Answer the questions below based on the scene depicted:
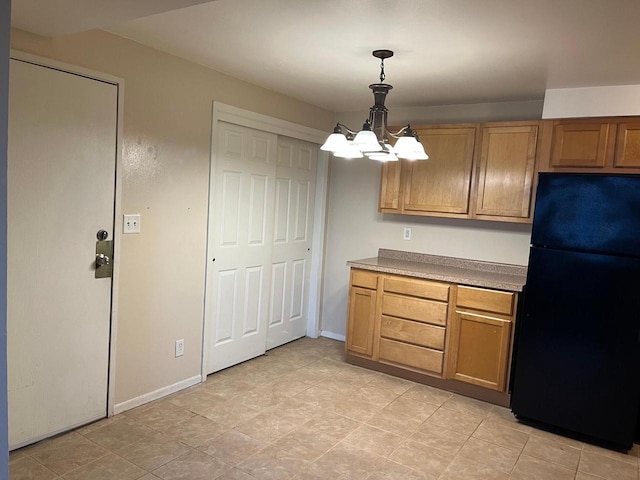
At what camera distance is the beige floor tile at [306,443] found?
251cm

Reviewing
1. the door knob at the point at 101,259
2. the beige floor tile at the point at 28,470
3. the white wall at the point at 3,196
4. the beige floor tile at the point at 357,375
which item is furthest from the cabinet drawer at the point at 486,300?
the white wall at the point at 3,196

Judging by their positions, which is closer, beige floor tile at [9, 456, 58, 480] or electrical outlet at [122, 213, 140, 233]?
beige floor tile at [9, 456, 58, 480]

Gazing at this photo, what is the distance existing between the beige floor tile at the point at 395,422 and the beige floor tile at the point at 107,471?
139 centimetres

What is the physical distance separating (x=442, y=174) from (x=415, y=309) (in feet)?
3.63

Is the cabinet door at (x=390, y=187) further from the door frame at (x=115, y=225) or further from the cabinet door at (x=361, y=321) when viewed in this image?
the door frame at (x=115, y=225)

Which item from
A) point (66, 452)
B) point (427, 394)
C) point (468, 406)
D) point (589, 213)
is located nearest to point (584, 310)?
point (589, 213)

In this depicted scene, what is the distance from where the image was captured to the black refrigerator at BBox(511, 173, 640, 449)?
2.63 meters

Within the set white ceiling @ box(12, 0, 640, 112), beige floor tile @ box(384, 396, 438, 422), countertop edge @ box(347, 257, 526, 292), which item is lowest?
beige floor tile @ box(384, 396, 438, 422)

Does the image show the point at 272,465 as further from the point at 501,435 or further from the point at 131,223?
the point at 131,223

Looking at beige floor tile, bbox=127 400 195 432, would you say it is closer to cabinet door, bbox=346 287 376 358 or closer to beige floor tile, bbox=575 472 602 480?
cabinet door, bbox=346 287 376 358

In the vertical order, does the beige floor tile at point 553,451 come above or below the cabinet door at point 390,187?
below

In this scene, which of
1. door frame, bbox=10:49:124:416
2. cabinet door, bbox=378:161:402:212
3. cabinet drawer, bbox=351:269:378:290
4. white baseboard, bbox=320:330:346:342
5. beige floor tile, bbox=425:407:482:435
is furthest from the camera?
white baseboard, bbox=320:330:346:342

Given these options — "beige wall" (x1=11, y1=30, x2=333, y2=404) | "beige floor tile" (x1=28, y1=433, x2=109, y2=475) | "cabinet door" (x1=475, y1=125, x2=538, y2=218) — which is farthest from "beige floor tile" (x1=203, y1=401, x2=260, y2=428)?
"cabinet door" (x1=475, y1=125, x2=538, y2=218)

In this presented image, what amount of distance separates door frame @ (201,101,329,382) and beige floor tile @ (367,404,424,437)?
1318 mm
